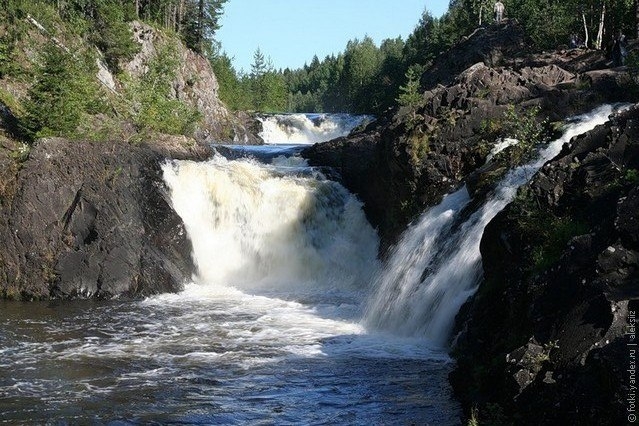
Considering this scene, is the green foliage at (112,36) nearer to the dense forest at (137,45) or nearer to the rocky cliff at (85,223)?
the dense forest at (137,45)

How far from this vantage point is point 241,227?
22.9 meters

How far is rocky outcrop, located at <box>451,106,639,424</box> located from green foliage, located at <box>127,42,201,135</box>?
60.6ft

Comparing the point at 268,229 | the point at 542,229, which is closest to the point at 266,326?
the point at 542,229

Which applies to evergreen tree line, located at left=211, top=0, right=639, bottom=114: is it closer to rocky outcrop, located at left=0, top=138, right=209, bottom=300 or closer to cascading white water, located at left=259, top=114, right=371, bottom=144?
cascading white water, located at left=259, top=114, right=371, bottom=144

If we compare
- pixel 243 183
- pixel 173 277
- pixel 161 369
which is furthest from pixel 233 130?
pixel 161 369

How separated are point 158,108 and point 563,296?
2501 cm

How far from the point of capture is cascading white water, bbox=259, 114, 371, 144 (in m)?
56.0

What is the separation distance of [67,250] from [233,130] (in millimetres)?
→ 32628

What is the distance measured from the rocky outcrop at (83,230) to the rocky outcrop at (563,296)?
11.2 m

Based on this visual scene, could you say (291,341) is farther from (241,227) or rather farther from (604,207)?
(241,227)

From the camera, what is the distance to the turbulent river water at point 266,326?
10008mm

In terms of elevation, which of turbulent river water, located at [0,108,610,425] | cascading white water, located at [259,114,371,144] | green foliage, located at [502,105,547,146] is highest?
cascading white water, located at [259,114,371,144]

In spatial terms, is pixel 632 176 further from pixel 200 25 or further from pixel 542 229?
pixel 200 25

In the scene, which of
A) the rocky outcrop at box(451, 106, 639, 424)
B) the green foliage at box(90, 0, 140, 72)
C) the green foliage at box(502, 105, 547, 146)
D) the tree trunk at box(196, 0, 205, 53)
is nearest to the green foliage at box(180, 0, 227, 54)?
the tree trunk at box(196, 0, 205, 53)
